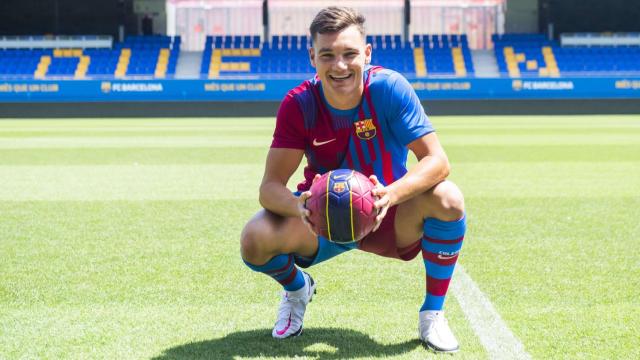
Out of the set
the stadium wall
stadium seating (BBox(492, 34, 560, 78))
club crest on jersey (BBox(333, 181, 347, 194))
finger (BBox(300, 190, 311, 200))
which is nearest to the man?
finger (BBox(300, 190, 311, 200))

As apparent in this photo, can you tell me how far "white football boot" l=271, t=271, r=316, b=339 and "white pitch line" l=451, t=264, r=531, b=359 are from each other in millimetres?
837

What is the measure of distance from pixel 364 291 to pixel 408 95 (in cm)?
137

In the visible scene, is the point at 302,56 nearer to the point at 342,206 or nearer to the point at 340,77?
the point at 340,77

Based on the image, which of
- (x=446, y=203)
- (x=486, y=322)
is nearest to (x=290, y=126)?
(x=446, y=203)

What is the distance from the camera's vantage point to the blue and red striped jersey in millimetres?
3645

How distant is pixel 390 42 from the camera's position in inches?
1491

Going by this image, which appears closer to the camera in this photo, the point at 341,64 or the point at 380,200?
the point at 380,200

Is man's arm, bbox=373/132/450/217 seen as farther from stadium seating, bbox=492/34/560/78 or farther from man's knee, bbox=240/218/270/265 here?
stadium seating, bbox=492/34/560/78

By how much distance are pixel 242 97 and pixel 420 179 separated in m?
27.4

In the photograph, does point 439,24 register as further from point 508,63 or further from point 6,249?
point 6,249

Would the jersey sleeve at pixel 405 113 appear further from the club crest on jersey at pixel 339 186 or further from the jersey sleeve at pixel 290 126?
the club crest on jersey at pixel 339 186

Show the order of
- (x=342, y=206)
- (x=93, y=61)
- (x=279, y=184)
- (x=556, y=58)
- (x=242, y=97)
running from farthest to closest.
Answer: (x=93, y=61), (x=556, y=58), (x=242, y=97), (x=279, y=184), (x=342, y=206)

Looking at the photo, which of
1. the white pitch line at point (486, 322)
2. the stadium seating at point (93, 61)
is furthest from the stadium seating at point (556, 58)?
the white pitch line at point (486, 322)

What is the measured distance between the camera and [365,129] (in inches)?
146
